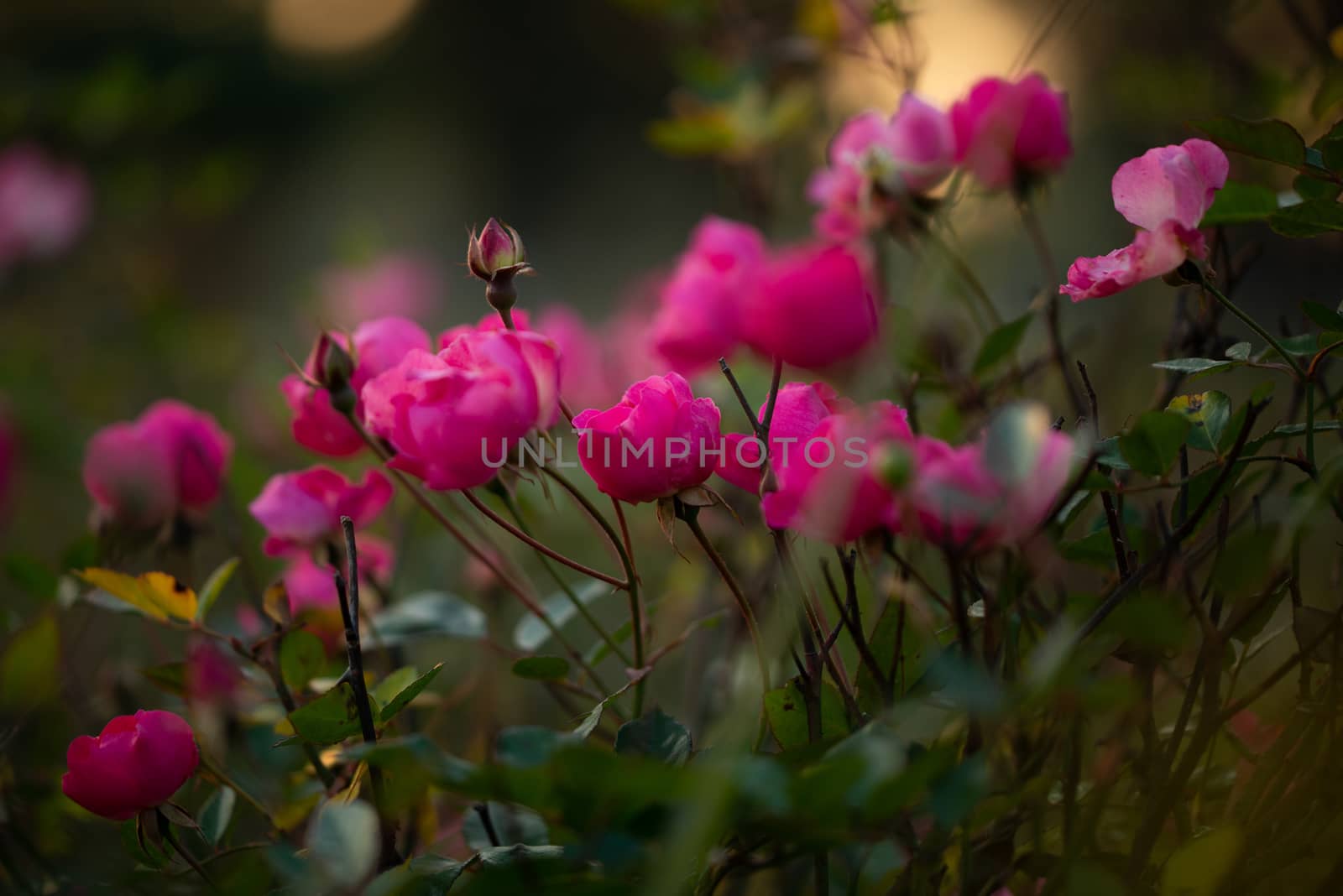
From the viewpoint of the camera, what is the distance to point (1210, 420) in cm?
34

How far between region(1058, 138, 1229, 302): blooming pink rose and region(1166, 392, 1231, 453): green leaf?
5cm

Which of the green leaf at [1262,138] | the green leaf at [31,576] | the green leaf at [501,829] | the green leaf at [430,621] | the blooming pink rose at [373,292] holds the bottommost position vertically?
the blooming pink rose at [373,292]

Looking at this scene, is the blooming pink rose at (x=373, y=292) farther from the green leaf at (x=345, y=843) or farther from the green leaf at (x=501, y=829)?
the green leaf at (x=345, y=843)

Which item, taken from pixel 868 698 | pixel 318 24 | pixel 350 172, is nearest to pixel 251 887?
pixel 868 698

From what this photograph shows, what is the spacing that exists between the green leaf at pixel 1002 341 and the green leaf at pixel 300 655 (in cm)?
31

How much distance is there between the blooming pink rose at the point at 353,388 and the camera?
0.42 m

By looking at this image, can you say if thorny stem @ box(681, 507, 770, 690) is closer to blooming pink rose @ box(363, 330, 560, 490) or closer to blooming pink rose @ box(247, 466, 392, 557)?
blooming pink rose @ box(363, 330, 560, 490)

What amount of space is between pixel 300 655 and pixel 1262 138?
0.42m

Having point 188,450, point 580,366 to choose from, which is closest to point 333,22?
point 580,366

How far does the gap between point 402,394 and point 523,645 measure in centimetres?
17

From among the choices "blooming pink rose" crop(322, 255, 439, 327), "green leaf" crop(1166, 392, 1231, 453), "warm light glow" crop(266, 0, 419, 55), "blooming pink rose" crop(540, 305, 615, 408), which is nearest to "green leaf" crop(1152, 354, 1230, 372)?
"green leaf" crop(1166, 392, 1231, 453)

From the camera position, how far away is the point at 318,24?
3.54 metres

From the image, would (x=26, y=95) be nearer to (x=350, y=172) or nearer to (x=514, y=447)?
(x=514, y=447)

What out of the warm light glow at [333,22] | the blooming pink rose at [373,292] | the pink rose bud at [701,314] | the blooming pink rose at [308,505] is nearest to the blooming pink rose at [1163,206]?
the pink rose bud at [701,314]
